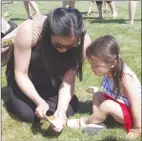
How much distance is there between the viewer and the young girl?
2.09 meters

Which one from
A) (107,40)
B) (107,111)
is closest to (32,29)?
(107,40)

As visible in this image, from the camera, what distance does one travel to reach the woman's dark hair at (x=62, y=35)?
6.81ft

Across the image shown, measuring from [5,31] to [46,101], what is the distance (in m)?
0.58

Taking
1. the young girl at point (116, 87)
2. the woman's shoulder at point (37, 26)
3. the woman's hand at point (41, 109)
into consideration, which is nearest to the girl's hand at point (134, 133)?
the young girl at point (116, 87)

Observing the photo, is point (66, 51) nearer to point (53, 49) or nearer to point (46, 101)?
point (53, 49)

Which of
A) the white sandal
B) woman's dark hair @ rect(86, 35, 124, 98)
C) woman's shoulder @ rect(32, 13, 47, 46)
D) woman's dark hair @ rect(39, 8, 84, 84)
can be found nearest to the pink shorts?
woman's dark hair @ rect(86, 35, 124, 98)

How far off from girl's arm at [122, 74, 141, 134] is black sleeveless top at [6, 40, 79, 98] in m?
0.49

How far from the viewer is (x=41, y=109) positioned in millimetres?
2268

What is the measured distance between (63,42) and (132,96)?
20.4 inches

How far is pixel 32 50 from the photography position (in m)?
2.44

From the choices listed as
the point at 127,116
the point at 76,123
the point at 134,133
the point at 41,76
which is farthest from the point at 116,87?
the point at 41,76

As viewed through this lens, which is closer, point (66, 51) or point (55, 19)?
point (55, 19)

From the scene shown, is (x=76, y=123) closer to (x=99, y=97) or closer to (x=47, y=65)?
(x=99, y=97)

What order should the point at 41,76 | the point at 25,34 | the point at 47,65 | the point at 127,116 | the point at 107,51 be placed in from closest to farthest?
the point at 107,51 → the point at 127,116 → the point at 25,34 → the point at 47,65 → the point at 41,76
